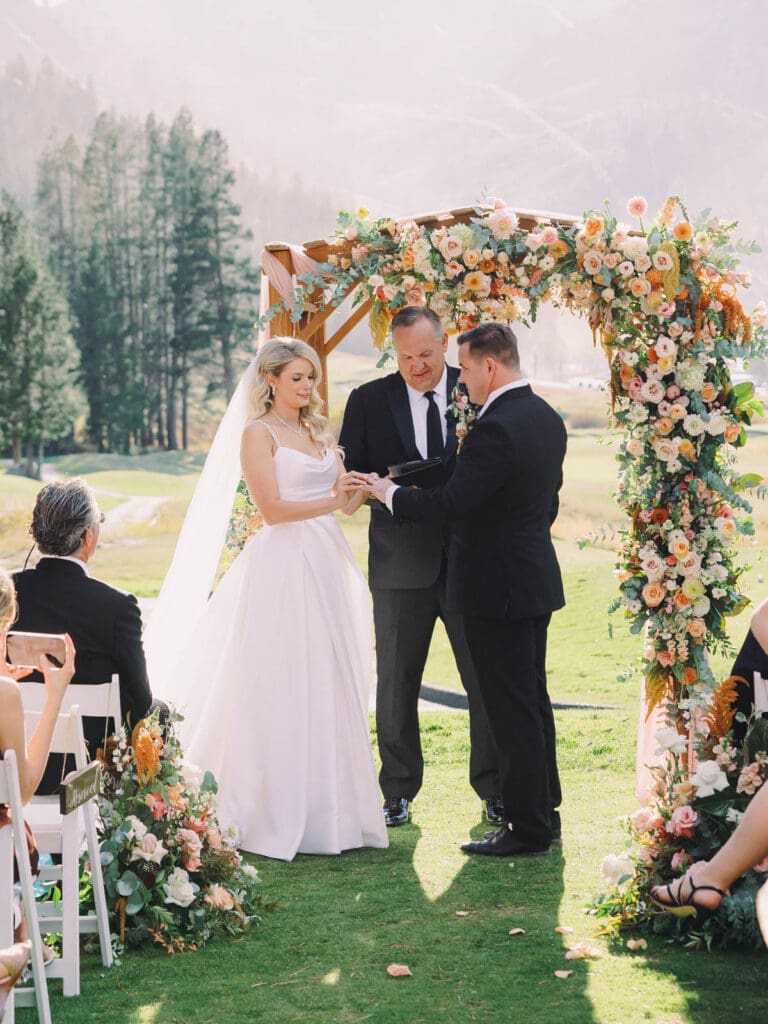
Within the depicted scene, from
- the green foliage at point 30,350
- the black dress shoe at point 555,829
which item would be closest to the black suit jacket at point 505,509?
the black dress shoe at point 555,829

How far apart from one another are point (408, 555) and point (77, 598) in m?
1.75

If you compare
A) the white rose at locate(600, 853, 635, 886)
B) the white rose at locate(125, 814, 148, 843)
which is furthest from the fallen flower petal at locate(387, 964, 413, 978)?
the white rose at locate(125, 814, 148, 843)

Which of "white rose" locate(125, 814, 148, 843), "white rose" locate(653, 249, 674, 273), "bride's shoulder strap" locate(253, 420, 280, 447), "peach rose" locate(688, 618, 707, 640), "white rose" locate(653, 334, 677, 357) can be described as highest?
"white rose" locate(653, 249, 674, 273)

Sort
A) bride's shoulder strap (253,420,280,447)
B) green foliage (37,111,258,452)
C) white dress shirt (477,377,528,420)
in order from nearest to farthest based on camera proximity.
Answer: white dress shirt (477,377,528,420)
bride's shoulder strap (253,420,280,447)
green foliage (37,111,258,452)

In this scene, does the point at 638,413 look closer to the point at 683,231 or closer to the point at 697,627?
the point at 683,231

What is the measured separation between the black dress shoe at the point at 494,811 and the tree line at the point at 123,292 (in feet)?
91.3

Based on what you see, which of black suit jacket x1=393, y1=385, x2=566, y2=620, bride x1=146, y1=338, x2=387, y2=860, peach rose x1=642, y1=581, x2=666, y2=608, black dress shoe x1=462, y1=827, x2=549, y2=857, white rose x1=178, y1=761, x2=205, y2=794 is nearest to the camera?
white rose x1=178, y1=761, x2=205, y2=794

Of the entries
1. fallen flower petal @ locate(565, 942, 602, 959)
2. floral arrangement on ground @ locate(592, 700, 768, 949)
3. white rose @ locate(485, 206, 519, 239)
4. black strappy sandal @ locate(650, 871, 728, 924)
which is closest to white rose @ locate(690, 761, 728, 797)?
floral arrangement on ground @ locate(592, 700, 768, 949)

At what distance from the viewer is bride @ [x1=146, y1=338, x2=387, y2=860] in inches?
191

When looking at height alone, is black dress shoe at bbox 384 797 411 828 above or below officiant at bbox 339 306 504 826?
below

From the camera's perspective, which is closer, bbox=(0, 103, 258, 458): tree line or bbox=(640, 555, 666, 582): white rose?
bbox=(640, 555, 666, 582): white rose

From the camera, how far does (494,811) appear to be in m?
5.37

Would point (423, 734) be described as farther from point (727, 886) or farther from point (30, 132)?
point (30, 132)

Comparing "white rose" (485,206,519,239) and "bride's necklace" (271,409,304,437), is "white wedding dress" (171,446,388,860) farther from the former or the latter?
"white rose" (485,206,519,239)
